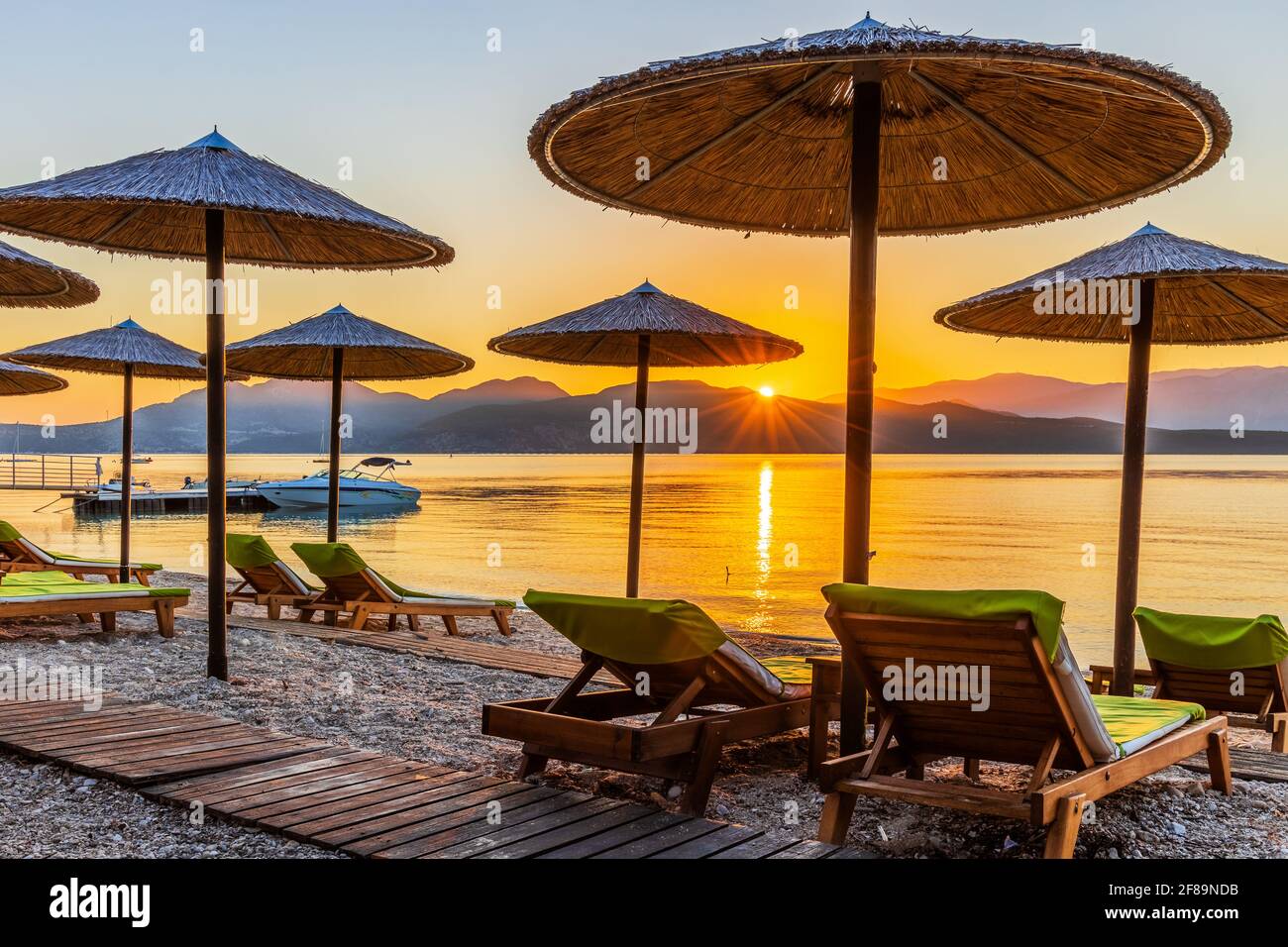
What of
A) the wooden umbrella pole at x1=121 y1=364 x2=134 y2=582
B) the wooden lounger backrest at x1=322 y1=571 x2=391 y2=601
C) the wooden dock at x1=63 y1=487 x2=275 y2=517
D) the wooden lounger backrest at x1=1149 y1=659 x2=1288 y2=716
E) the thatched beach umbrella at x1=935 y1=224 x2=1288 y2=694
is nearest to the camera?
the thatched beach umbrella at x1=935 y1=224 x2=1288 y2=694

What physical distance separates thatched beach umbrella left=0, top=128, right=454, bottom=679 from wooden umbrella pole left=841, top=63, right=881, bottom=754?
8.38 feet

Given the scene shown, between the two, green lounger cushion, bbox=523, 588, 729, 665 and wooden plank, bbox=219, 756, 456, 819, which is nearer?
wooden plank, bbox=219, 756, 456, 819

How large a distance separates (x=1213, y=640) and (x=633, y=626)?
11.6 ft

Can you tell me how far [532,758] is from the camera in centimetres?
403

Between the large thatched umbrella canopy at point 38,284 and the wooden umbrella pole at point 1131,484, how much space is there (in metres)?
6.03

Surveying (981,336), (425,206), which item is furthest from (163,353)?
(981,336)

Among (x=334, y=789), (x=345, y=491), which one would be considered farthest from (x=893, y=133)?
(x=345, y=491)

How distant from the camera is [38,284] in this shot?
694 cm

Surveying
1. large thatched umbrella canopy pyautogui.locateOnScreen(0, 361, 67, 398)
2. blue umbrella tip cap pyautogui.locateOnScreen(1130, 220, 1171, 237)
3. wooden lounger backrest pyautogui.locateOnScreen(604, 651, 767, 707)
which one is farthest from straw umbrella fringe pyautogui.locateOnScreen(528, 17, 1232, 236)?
large thatched umbrella canopy pyautogui.locateOnScreen(0, 361, 67, 398)

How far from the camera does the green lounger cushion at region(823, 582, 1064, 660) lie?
2.95m

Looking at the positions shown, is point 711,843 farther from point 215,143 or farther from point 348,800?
point 215,143

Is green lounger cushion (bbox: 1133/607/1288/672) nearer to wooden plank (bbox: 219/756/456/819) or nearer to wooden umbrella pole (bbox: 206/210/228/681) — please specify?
wooden plank (bbox: 219/756/456/819)

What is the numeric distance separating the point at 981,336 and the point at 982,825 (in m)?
4.08
